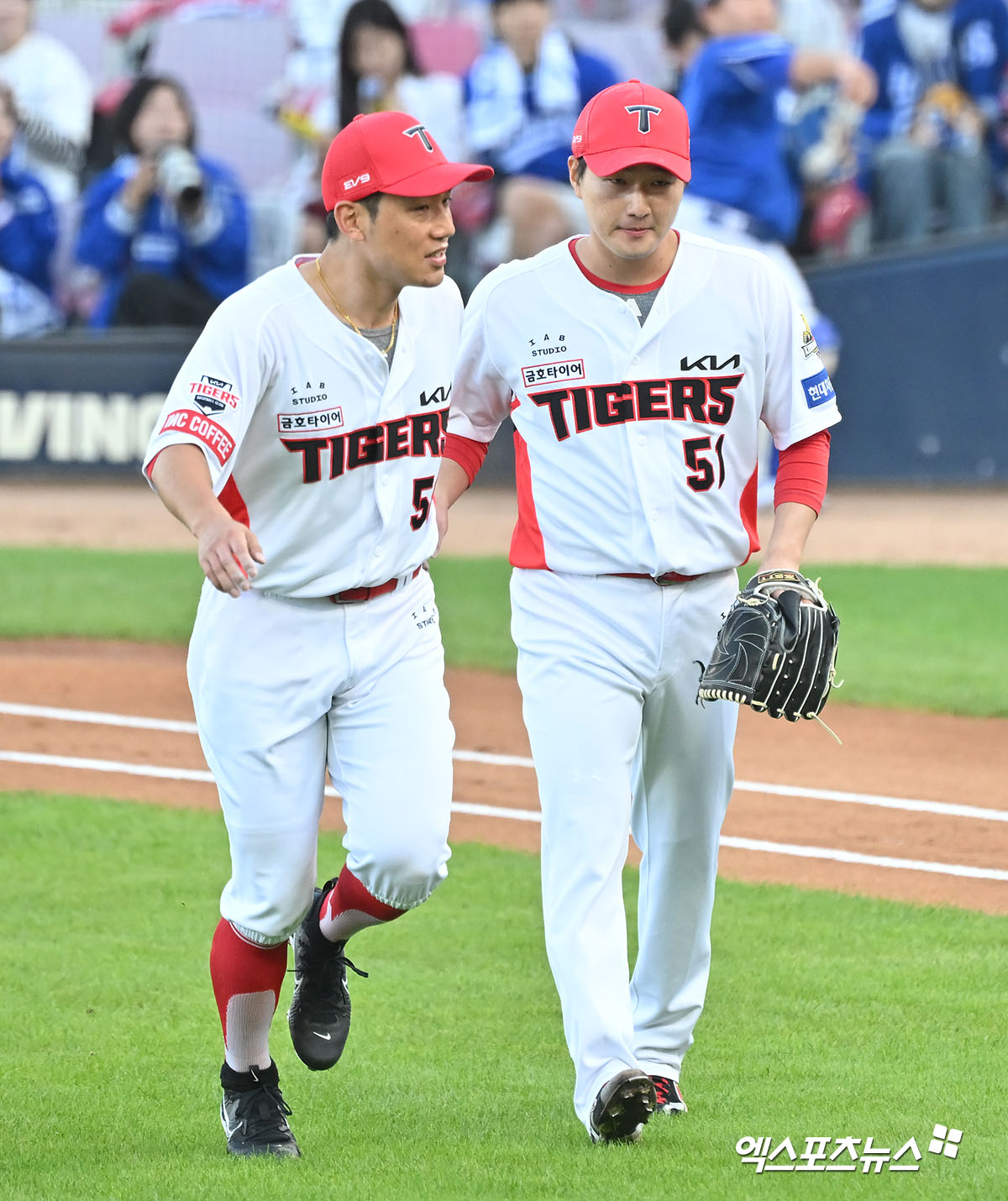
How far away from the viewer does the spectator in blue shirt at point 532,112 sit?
14023 millimetres

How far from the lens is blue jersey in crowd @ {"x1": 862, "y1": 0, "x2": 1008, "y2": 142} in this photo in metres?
14.2

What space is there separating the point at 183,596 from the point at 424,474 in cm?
844

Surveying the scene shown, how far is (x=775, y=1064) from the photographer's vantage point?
4496mm

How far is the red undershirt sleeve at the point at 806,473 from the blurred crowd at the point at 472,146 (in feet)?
→ 29.4

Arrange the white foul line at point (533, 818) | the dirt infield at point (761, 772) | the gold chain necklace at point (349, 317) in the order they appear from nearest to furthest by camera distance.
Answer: the gold chain necklace at point (349, 317) < the white foul line at point (533, 818) < the dirt infield at point (761, 772)

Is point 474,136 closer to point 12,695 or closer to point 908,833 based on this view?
point 12,695

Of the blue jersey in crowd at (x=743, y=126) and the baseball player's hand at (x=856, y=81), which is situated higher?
the baseball player's hand at (x=856, y=81)

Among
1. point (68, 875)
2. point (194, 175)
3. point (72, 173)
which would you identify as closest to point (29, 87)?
point (72, 173)

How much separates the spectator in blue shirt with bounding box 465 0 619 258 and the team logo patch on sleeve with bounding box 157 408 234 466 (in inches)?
414

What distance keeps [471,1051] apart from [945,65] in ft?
37.9

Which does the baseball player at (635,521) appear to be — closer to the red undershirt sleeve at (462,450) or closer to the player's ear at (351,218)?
the red undershirt sleeve at (462,450)

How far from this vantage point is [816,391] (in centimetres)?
423

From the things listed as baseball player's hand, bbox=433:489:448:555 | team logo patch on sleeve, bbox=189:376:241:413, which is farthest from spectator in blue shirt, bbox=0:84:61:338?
team logo patch on sleeve, bbox=189:376:241:413

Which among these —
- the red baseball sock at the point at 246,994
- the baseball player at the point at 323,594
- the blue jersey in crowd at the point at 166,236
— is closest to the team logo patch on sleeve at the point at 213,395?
the baseball player at the point at 323,594
